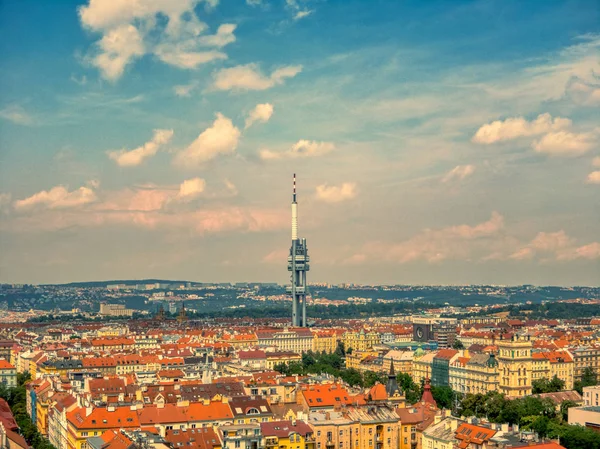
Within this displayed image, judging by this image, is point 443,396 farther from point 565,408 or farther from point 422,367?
point 422,367

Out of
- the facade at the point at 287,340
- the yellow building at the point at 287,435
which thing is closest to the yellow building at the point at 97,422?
the yellow building at the point at 287,435

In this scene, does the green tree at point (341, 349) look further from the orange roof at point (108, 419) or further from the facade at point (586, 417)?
the orange roof at point (108, 419)

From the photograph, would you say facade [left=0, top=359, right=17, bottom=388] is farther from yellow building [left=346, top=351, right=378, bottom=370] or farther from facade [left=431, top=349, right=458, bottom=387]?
facade [left=431, top=349, right=458, bottom=387]

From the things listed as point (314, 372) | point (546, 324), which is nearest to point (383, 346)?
point (314, 372)

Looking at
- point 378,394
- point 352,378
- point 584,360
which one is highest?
point 584,360

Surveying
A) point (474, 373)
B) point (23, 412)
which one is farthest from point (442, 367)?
point (23, 412)

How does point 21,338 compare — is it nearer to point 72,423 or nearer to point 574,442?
point 72,423
